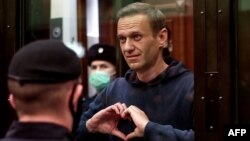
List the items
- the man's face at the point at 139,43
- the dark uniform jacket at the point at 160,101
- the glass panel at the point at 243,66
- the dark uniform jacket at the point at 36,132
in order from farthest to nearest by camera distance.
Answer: the man's face at the point at 139,43 → the dark uniform jacket at the point at 160,101 → the glass panel at the point at 243,66 → the dark uniform jacket at the point at 36,132

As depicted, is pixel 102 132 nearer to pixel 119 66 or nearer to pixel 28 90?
pixel 119 66

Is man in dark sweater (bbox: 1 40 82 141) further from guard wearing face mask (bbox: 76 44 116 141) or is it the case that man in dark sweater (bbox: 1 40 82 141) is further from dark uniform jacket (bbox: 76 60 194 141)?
guard wearing face mask (bbox: 76 44 116 141)

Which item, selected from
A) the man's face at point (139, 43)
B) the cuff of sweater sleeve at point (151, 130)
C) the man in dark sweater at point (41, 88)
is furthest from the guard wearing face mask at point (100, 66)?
the man in dark sweater at point (41, 88)

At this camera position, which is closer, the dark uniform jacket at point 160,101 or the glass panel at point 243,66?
the glass panel at point 243,66

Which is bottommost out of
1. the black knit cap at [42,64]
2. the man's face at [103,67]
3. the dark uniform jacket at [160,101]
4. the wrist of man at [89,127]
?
the wrist of man at [89,127]

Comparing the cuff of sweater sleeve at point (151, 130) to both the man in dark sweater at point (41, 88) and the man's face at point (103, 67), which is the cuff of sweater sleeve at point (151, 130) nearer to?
the man's face at point (103, 67)

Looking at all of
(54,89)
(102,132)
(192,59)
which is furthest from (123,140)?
(54,89)

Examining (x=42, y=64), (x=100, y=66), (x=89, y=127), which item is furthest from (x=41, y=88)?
(x=100, y=66)

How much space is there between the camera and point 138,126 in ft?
8.17

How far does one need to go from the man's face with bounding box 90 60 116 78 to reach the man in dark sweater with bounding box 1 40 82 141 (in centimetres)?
129

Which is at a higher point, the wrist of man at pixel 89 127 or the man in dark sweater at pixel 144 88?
the man in dark sweater at pixel 144 88

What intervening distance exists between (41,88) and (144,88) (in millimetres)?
1065

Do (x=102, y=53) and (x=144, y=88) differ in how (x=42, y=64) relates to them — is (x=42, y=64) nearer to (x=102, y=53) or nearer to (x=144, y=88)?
(x=144, y=88)

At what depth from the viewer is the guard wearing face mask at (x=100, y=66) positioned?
2.94 meters
